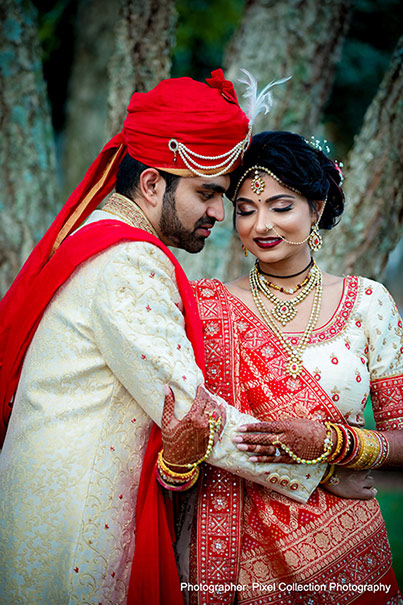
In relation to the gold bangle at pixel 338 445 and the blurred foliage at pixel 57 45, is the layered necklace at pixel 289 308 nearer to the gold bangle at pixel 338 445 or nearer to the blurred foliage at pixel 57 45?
the gold bangle at pixel 338 445

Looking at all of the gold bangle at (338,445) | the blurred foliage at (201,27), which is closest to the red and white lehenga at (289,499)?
the gold bangle at (338,445)

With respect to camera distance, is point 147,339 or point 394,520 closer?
point 147,339

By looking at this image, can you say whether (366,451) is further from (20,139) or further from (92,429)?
(20,139)

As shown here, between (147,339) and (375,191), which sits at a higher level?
(375,191)

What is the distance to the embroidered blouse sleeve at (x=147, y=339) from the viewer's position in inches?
73.9

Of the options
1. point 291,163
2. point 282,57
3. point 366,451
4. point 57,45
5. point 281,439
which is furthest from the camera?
point 57,45

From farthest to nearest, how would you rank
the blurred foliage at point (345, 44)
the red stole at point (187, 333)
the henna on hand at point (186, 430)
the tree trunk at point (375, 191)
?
the blurred foliage at point (345, 44) → the tree trunk at point (375, 191) → the red stole at point (187, 333) → the henna on hand at point (186, 430)

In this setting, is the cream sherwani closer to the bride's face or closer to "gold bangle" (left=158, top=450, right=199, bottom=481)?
"gold bangle" (left=158, top=450, right=199, bottom=481)

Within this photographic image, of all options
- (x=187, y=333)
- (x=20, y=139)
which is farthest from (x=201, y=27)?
(x=187, y=333)

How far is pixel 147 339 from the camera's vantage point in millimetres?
1879

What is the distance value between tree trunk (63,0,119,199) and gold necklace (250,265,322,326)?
4.41 metres

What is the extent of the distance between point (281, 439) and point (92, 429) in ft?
2.08

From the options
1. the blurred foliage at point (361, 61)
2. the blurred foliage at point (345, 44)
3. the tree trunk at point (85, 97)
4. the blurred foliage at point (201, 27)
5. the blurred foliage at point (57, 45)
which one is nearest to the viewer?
the blurred foliage at point (361, 61)

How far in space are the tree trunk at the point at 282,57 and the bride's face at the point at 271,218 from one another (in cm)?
167
